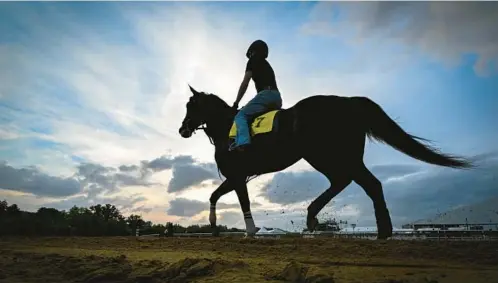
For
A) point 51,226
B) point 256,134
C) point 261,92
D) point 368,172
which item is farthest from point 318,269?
point 51,226

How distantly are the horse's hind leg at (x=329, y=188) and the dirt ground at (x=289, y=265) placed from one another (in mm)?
492

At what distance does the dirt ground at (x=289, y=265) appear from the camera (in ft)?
12.1

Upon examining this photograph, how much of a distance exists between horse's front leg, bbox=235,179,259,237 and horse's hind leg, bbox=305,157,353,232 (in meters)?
1.54

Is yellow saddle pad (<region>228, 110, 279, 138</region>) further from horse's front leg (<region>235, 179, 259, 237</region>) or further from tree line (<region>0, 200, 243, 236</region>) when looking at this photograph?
tree line (<region>0, 200, 243, 236</region>)

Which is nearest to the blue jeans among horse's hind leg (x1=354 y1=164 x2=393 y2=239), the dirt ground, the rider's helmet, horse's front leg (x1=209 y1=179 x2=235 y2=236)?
the rider's helmet

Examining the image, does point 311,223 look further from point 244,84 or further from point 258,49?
point 258,49

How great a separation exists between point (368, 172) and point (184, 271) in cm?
342

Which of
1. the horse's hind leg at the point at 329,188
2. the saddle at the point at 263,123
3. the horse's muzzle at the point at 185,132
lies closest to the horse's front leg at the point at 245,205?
the saddle at the point at 263,123

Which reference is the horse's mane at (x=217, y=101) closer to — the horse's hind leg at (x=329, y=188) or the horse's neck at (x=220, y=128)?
the horse's neck at (x=220, y=128)

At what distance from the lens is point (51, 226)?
15.2 m

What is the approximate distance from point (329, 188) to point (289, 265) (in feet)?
10.7

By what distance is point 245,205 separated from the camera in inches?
318

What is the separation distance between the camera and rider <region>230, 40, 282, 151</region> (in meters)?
7.58

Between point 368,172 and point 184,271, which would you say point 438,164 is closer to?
point 368,172
